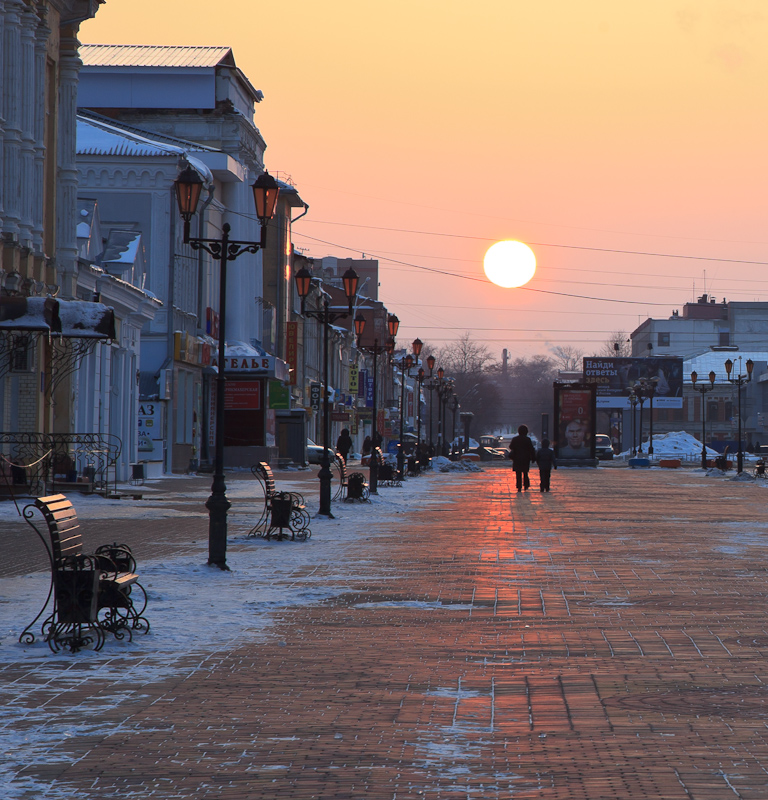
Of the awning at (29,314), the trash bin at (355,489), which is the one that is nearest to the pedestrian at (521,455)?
the trash bin at (355,489)

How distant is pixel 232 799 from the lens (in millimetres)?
5039

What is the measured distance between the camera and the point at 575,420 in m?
63.0

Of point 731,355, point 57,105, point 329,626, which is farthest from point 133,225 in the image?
point 731,355

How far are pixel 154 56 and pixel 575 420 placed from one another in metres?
25.4

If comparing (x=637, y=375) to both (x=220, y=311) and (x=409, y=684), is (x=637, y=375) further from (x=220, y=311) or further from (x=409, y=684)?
(x=409, y=684)

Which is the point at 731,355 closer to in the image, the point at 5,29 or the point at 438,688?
the point at 5,29

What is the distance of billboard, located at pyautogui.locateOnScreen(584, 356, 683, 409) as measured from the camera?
10481 centimetres

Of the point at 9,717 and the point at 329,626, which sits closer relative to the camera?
the point at 9,717

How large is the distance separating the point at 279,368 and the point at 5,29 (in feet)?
76.8

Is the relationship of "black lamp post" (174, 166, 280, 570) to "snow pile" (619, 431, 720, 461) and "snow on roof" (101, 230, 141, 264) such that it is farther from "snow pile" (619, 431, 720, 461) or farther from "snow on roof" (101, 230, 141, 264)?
"snow pile" (619, 431, 720, 461)

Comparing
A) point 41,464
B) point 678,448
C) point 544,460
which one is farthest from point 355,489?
point 678,448

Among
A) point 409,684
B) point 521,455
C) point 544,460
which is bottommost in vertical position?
point 409,684

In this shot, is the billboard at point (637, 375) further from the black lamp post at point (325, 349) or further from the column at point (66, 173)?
the black lamp post at point (325, 349)

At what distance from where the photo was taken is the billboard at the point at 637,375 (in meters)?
105
